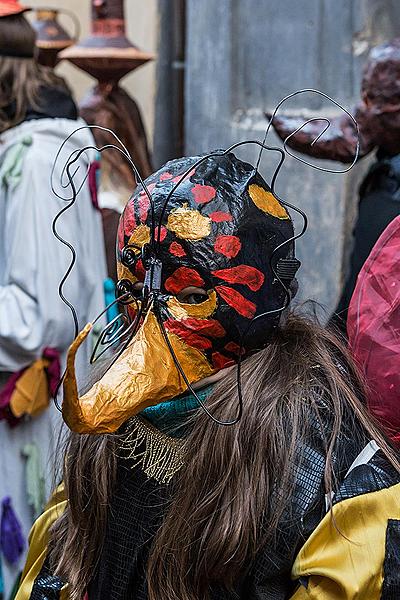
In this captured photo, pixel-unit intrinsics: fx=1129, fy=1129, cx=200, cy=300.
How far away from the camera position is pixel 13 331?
279 centimetres

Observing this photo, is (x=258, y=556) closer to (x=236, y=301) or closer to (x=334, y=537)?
(x=334, y=537)

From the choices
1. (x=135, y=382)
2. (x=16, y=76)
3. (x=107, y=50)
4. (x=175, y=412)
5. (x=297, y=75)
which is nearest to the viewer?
(x=135, y=382)

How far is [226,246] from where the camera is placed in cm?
165

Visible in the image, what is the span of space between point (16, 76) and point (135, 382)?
1727 mm

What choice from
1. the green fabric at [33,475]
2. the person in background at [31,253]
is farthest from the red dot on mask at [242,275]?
the green fabric at [33,475]

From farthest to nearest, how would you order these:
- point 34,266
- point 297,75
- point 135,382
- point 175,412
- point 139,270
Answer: point 297,75
point 34,266
point 175,412
point 139,270
point 135,382

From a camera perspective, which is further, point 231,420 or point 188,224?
point 231,420

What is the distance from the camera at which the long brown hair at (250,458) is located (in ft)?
5.50

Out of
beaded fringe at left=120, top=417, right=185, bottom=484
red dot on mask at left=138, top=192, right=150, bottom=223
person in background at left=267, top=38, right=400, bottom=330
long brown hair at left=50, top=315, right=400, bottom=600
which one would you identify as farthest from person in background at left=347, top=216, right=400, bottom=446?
person in background at left=267, top=38, right=400, bottom=330


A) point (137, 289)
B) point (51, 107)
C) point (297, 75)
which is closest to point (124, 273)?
point (137, 289)

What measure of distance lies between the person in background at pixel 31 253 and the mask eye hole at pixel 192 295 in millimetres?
1118

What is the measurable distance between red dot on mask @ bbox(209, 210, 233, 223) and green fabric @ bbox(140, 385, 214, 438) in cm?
28

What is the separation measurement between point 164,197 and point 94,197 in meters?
1.47

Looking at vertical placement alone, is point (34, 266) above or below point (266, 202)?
below
